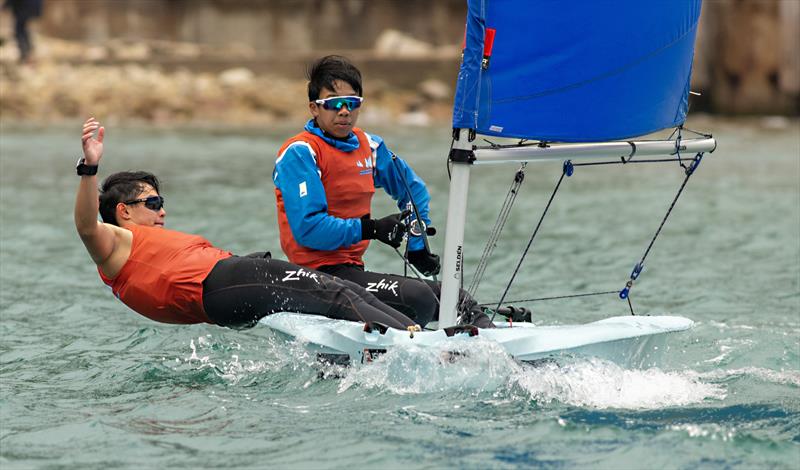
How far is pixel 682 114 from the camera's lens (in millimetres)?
6172

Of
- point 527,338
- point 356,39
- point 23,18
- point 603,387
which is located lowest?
point 603,387

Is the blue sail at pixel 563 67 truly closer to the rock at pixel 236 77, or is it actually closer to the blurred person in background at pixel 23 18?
the rock at pixel 236 77

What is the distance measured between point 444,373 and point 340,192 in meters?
1.10

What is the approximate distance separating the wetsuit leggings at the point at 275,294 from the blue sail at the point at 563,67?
91 cm

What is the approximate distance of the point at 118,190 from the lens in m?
5.79

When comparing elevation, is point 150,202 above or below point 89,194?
below

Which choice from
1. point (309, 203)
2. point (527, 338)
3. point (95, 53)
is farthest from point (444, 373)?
point (95, 53)

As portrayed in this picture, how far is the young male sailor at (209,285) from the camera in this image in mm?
5582

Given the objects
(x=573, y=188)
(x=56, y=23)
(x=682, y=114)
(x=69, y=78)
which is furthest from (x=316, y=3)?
(x=682, y=114)

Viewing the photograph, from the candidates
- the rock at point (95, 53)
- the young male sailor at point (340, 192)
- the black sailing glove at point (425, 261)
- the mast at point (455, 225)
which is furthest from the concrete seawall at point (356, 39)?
the mast at point (455, 225)

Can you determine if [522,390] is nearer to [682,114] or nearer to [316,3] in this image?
[682,114]

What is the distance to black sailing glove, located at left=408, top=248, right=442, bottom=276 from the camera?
20.3 feet

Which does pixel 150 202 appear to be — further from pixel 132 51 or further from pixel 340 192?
pixel 132 51

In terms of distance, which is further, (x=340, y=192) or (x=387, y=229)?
(x=340, y=192)
